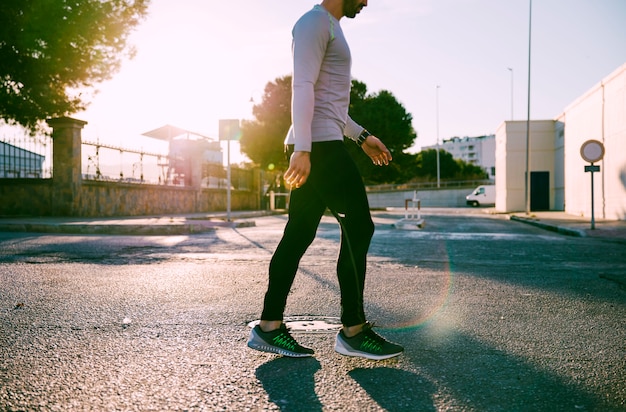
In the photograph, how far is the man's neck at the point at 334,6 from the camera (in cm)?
272

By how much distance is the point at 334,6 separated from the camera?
2727 mm

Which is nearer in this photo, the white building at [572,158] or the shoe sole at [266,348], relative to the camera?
the shoe sole at [266,348]

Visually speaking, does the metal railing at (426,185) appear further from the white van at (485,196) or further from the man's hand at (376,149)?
the man's hand at (376,149)

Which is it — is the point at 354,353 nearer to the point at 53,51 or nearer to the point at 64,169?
the point at 64,169

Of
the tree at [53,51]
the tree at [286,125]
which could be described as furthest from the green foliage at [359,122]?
the tree at [53,51]

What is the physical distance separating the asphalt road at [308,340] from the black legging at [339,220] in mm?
296

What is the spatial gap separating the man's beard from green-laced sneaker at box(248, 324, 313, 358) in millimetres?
1663

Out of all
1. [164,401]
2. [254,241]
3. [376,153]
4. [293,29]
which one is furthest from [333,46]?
[254,241]

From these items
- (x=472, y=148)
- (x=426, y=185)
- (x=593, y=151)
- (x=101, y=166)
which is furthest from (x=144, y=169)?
(x=472, y=148)

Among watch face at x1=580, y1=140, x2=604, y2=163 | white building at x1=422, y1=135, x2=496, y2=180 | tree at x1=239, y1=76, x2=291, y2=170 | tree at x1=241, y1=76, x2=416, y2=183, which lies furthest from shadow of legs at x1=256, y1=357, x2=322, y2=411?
white building at x1=422, y1=135, x2=496, y2=180

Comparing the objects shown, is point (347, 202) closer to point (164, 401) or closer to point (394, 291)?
point (164, 401)

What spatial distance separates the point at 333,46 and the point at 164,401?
1.82m

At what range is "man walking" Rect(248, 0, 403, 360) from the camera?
259 centimetres

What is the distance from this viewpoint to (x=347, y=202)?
2.66 m
